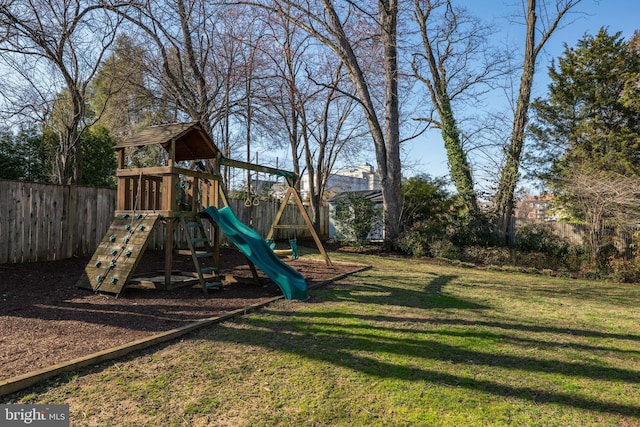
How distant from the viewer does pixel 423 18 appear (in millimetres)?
16578

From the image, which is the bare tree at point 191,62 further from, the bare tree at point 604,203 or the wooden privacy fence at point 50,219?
the bare tree at point 604,203

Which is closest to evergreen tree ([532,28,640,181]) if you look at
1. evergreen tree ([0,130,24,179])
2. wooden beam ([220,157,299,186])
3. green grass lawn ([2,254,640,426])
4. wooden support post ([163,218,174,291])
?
wooden beam ([220,157,299,186])

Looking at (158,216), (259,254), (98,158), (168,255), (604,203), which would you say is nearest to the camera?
(168,255)

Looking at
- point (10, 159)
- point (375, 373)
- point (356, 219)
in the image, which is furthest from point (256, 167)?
point (10, 159)

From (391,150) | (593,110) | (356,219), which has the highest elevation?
(593,110)

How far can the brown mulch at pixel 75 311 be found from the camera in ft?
11.6

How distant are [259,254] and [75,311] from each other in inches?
106

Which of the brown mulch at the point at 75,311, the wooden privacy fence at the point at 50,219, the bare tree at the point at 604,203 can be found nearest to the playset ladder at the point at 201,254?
the brown mulch at the point at 75,311

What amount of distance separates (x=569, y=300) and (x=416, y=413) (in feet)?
19.1

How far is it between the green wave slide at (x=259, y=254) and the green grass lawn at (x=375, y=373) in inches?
11.9

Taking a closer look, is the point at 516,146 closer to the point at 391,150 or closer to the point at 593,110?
the point at 391,150

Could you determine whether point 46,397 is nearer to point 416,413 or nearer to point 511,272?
point 416,413

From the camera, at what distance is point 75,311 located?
16.0 ft

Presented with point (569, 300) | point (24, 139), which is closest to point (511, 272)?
point (569, 300)
